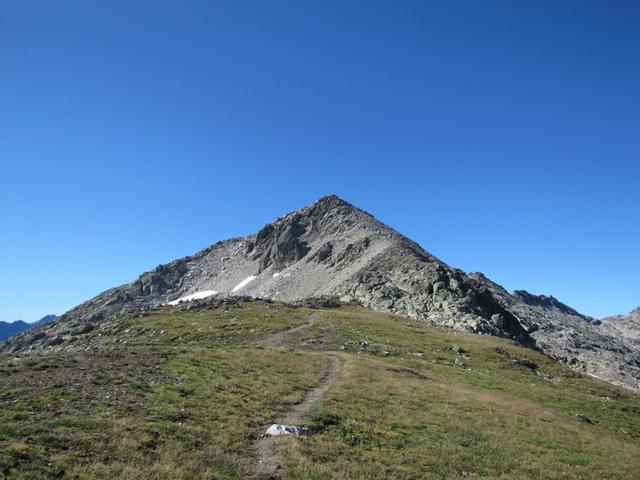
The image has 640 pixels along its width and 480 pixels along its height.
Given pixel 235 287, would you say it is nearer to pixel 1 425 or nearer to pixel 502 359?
pixel 502 359

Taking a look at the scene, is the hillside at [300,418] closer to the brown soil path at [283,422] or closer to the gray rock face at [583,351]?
the brown soil path at [283,422]

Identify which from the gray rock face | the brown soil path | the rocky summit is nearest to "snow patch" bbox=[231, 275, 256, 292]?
the rocky summit

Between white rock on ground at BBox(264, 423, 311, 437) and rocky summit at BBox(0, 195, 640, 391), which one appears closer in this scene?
white rock on ground at BBox(264, 423, 311, 437)

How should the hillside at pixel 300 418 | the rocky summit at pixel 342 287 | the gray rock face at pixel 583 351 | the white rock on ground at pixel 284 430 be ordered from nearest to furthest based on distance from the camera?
the hillside at pixel 300 418 < the white rock on ground at pixel 284 430 < the rocky summit at pixel 342 287 < the gray rock face at pixel 583 351

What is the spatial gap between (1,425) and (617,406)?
45.1 metres

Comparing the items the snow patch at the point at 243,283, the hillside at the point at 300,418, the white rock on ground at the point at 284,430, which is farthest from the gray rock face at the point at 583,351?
the white rock on ground at the point at 284,430

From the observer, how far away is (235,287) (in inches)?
5103

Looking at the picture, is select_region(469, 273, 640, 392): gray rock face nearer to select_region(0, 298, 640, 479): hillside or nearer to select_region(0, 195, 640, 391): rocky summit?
select_region(0, 195, 640, 391): rocky summit

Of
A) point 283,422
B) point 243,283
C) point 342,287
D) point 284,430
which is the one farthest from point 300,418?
point 243,283

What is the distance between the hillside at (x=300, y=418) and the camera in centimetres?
1622

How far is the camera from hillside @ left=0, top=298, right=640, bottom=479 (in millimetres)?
16219

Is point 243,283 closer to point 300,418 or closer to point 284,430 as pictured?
point 300,418

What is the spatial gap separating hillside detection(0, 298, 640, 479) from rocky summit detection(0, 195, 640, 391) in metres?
30.5

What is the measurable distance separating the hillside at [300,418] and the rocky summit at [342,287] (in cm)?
3055
